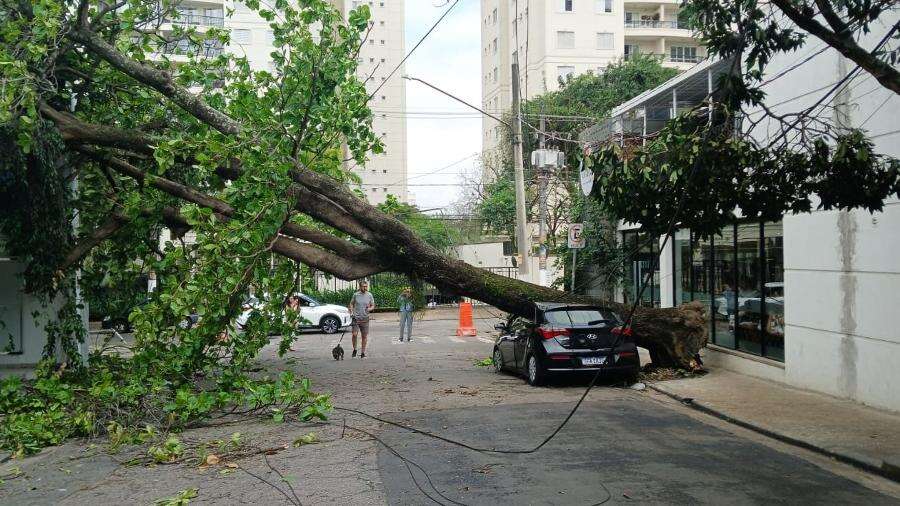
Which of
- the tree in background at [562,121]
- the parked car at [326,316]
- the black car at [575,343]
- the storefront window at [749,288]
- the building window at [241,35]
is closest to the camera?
the black car at [575,343]

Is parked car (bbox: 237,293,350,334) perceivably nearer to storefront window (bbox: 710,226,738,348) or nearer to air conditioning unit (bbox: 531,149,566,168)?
air conditioning unit (bbox: 531,149,566,168)

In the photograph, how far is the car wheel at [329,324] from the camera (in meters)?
29.0

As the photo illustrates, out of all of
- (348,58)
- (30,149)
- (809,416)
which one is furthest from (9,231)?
(809,416)

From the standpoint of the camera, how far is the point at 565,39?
51.1 meters

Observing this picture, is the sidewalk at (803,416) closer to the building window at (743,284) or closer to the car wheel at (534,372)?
the building window at (743,284)

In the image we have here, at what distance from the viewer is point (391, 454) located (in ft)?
26.9

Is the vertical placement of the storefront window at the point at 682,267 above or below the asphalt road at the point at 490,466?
above

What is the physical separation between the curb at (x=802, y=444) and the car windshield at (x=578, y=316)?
186 cm

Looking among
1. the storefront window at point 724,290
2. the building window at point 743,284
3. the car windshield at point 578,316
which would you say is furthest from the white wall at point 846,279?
the car windshield at point 578,316

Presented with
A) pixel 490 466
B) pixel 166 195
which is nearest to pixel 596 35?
pixel 166 195

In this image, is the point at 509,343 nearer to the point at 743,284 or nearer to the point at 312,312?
the point at 743,284

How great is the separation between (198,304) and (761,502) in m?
7.14

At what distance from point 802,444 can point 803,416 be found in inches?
59.2

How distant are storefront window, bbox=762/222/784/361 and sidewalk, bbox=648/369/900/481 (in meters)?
0.68
